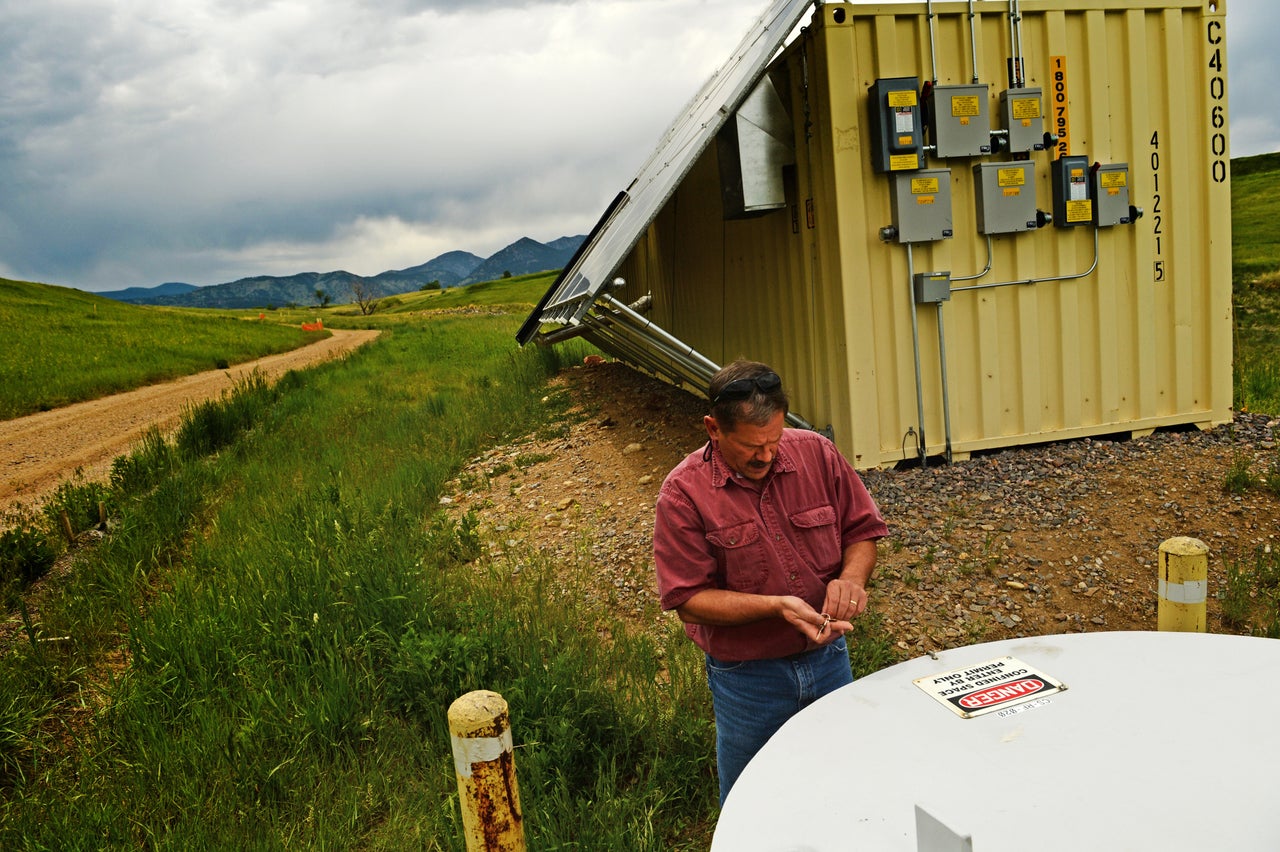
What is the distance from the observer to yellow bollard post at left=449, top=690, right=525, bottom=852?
213cm

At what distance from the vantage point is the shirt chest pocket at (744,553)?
266cm

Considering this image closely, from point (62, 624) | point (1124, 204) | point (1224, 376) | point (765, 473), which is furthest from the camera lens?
point (1224, 376)

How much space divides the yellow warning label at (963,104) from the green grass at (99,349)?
640 inches

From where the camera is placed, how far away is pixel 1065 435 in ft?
23.7

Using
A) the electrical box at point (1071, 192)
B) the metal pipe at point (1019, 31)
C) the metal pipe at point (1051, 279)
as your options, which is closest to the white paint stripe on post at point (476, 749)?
the metal pipe at point (1051, 279)

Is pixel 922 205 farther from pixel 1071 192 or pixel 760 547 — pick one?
pixel 760 547

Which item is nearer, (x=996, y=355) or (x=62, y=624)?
(x=62, y=624)

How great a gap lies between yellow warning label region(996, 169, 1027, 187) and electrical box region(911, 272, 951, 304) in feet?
2.60

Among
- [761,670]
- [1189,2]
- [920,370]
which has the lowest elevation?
[761,670]

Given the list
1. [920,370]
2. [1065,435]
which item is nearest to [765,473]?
[920,370]

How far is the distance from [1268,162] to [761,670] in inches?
3267

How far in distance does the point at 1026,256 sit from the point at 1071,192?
0.57 m

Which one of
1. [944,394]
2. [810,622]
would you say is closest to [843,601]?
[810,622]

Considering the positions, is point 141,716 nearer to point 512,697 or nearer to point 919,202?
point 512,697
